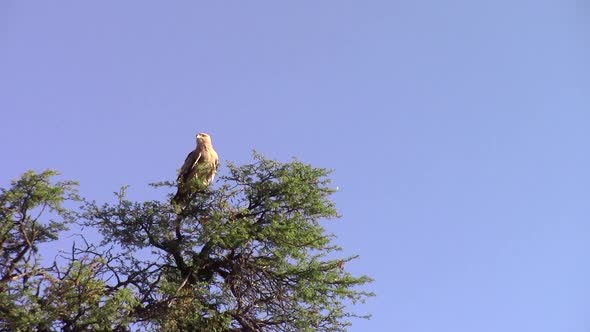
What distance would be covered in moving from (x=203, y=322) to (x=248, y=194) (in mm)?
2287

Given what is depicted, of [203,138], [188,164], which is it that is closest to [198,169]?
[188,164]

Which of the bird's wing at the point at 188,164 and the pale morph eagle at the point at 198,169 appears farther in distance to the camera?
the bird's wing at the point at 188,164

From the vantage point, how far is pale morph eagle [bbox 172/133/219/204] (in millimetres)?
13531

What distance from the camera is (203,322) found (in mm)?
12352

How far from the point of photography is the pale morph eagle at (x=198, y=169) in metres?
13.5

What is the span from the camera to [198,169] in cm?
1451

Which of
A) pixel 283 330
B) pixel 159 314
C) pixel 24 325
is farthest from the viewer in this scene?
pixel 283 330

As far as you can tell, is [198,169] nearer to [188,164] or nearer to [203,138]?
[188,164]

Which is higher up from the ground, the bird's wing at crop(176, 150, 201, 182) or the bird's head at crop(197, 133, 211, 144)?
the bird's head at crop(197, 133, 211, 144)

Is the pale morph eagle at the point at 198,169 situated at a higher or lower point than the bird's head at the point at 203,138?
lower

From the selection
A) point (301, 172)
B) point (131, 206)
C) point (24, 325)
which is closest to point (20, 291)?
point (24, 325)

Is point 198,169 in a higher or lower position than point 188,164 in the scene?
lower

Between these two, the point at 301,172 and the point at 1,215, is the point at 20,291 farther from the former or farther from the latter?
the point at 301,172

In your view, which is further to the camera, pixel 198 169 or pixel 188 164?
pixel 188 164
